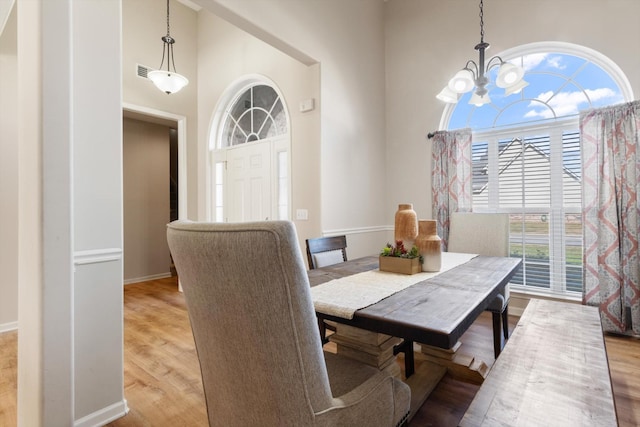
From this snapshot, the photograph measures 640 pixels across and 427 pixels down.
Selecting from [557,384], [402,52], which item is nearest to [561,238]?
[557,384]

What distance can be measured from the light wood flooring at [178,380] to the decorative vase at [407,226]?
90 cm

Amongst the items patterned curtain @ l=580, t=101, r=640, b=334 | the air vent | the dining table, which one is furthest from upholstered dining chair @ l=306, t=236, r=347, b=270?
the air vent

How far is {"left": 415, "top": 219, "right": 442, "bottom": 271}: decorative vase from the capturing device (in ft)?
5.63

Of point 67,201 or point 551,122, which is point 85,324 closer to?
point 67,201

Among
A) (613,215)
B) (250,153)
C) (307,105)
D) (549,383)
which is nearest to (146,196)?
(250,153)

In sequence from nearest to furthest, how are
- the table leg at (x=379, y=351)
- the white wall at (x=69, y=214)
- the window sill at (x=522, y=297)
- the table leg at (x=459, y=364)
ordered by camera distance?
1. the white wall at (x=69, y=214)
2. the table leg at (x=379, y=351)
3. the table leg at (x=459, y=364)
4. the window sill at (x=522, y=297)

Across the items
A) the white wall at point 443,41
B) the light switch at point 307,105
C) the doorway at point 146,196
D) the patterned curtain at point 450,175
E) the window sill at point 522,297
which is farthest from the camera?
the doorway at point 146,196

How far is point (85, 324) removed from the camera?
1.58m

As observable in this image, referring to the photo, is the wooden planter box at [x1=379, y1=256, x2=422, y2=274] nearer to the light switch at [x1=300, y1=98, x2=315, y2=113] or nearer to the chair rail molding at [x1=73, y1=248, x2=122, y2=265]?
the chair rail molding at [x1=73, y1=248, x2=122, y2=265]

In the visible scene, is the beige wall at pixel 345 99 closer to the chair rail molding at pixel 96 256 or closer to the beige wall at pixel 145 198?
the chair rail molding at pixel 96 256

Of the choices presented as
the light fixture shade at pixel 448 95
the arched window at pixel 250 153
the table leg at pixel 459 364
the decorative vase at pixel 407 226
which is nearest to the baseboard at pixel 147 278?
the arched window at pixel 250 153

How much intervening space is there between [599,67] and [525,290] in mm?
2150

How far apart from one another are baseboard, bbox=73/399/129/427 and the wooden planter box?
1585 millimetres

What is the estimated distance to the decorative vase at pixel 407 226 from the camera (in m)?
1.72
